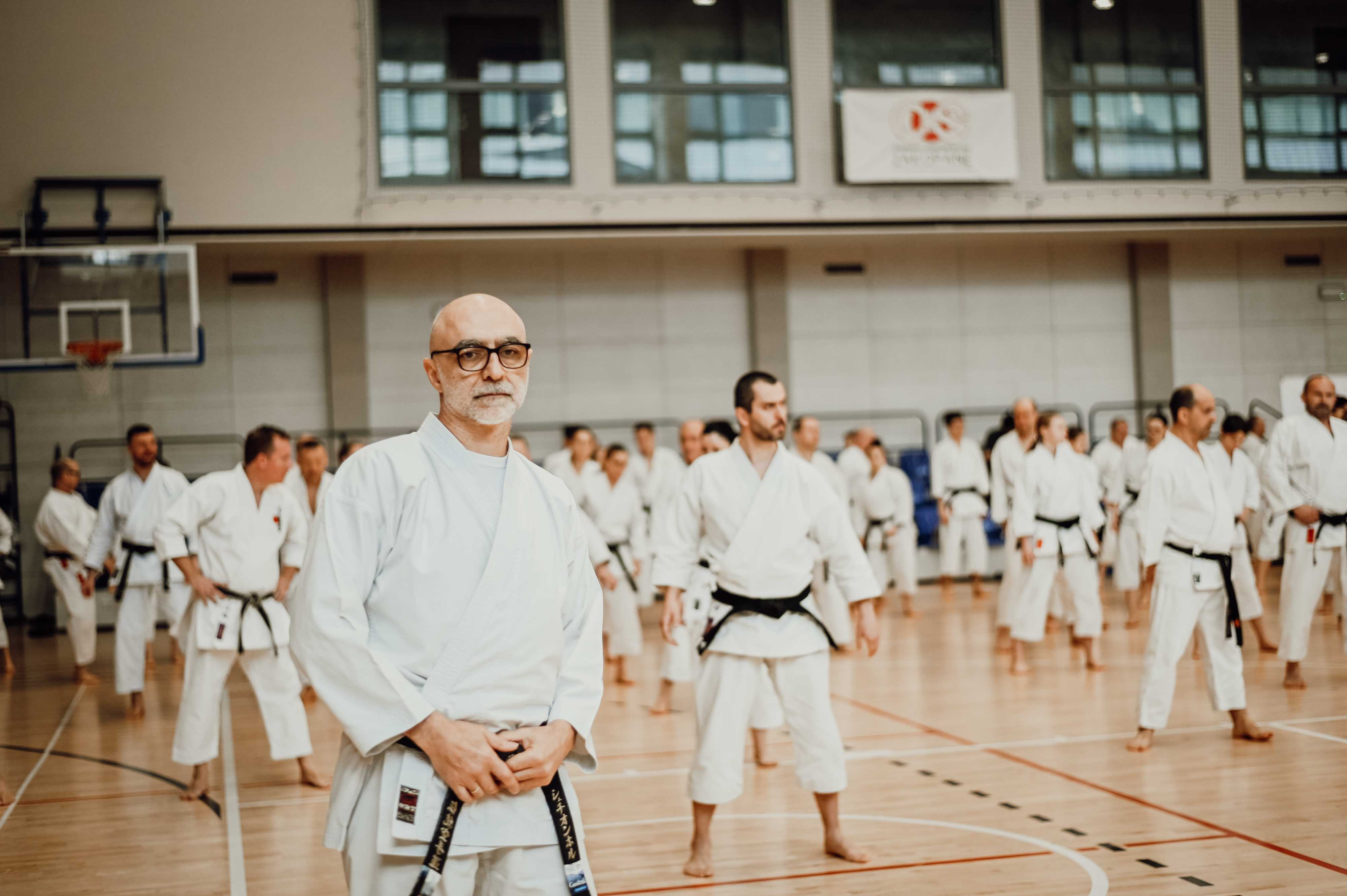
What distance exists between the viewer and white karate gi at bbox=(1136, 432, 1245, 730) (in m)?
6.06

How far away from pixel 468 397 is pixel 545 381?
1185 centimetres

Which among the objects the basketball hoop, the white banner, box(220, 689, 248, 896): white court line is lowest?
box(220, 689, 248, 896): white court line

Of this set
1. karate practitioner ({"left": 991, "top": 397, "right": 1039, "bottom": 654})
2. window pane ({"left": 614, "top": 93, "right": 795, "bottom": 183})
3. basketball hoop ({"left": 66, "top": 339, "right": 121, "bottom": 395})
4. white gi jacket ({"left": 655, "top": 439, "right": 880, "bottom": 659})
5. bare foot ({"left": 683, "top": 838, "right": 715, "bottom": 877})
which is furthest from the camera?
window pane ({"left": 614, "top": 93, "right": 795, "bottom": 183})

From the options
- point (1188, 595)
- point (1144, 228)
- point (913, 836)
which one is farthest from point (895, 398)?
point (913, 836)

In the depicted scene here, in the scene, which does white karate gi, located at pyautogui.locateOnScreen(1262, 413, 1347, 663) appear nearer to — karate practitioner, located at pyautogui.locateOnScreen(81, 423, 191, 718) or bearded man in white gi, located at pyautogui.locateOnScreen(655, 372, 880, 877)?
bearded man in white gi, located at pyautogui.locateOnScreen(655, 372, 880, 877)

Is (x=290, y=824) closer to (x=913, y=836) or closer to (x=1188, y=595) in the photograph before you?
(x=913, y=836)

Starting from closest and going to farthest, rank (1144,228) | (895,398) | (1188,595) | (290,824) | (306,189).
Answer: (290,824), (1188,595), (306,189), (1144,228), (895,398)

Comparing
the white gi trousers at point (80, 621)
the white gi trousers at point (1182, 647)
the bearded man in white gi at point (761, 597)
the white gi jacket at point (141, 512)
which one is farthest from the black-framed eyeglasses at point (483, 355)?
the white gi trousers at point (80, 621)

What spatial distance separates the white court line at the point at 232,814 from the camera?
4707 millimetres

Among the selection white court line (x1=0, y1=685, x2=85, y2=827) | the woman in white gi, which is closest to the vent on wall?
white court line (x1=0, y1=685, x2=85, y2=827)

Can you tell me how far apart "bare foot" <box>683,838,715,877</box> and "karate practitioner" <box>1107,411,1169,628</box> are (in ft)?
23.9

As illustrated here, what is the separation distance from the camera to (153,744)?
24.5 feet

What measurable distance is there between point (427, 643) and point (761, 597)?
2.51m

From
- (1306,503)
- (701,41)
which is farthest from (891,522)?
(701,41)
